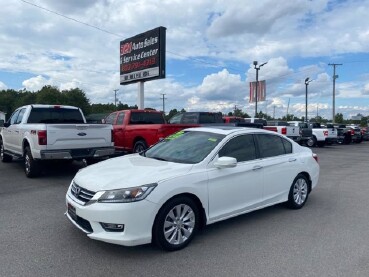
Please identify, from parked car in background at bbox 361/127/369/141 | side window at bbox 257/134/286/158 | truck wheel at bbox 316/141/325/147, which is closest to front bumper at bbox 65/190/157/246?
side window at bbox 257/134/286/158

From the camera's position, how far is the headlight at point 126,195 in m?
4.14

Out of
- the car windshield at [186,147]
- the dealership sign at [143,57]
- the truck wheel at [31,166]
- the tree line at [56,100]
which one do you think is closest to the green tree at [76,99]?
the tree line at [56,100]

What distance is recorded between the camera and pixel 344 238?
4977 millimetres

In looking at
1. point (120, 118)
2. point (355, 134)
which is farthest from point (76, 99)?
point (120, 118)

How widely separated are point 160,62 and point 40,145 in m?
13.4

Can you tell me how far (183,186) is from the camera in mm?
4477

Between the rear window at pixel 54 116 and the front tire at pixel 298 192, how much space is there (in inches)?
272

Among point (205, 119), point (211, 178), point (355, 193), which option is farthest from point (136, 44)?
point (211, 178)

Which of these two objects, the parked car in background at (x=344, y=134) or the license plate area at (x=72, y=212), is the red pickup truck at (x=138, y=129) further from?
the parked car in background at (x=344, y=134)

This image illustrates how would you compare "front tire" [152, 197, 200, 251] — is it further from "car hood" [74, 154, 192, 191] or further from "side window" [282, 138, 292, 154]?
"side window" [282, 138, 292, 154]

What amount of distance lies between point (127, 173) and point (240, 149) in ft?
6.35

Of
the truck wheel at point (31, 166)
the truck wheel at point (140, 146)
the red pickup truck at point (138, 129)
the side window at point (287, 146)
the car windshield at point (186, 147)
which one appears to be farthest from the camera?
the truck wheel at point (140, 146)

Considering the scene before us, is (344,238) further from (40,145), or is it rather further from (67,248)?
(40,145)

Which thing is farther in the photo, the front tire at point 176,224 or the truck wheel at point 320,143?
the truck wheel at point 320,143
